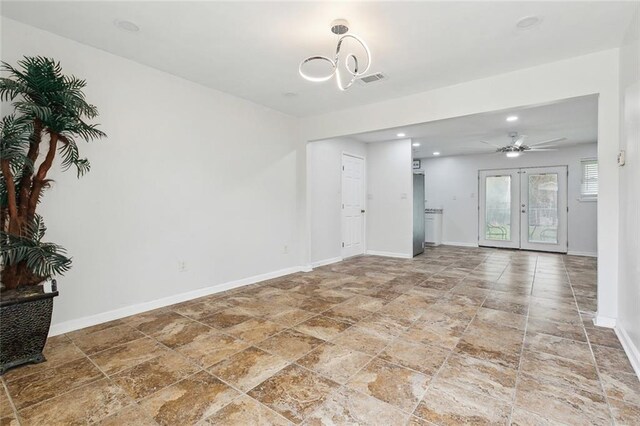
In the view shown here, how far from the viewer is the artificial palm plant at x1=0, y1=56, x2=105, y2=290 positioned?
7.20ft

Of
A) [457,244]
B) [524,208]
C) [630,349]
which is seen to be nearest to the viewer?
[630,349]

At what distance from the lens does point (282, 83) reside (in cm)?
379

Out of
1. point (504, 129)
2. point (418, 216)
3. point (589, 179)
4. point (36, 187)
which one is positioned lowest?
point (418, 216)

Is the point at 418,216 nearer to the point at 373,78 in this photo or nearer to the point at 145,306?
the point at 373,78

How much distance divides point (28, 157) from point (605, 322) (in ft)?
16.7

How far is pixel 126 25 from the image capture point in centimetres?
259

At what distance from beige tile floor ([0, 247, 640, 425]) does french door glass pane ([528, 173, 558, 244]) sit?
4323mm

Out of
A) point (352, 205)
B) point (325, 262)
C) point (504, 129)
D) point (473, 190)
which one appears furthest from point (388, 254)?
point (473, 190)

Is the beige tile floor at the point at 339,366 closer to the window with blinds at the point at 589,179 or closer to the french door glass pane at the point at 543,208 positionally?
the french door glass pane at the point at 543,208

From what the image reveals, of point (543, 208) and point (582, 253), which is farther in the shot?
point (543, 208)

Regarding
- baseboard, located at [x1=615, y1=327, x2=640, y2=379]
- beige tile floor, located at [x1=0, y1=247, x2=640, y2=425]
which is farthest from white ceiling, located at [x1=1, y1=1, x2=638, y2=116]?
beige tile floor, located at [x1=0, y1=247, x2=640, y2=425]

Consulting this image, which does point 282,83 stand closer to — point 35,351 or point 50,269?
point 50,269

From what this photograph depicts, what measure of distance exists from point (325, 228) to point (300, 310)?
2.68 m

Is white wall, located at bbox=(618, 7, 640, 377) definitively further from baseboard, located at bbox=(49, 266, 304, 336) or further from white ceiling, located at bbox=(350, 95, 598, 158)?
baseboard, located at bbox=(49, 266, 304, 336)
